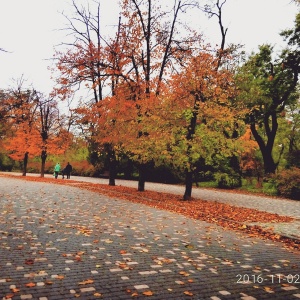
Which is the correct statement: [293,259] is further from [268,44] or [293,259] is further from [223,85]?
[268,44]

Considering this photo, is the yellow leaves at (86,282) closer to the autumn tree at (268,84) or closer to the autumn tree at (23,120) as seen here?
the autumn tree at (268,84)

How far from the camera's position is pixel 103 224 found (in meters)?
9.45

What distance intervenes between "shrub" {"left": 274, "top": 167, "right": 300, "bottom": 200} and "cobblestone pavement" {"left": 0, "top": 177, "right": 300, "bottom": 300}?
12909mm

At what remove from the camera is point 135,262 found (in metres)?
5.87

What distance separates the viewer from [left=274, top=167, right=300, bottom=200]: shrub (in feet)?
67.9

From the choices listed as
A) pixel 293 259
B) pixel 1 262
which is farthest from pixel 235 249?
pixel 1 262

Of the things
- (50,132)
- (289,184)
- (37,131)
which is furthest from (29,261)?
(50,132)

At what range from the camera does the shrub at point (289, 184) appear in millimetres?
20697

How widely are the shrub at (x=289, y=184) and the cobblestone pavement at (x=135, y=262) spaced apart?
12909 millimetres

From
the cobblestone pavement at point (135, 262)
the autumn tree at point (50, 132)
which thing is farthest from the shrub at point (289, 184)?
the autumn tree at point (50, 132)

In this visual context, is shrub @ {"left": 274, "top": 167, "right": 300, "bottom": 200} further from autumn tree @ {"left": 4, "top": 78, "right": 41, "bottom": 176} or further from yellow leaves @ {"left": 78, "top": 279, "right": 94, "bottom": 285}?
autumn tree @ {"left": 4, "top": 78, "right": 41, "bottom": 176}

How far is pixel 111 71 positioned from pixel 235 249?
15.3 meters

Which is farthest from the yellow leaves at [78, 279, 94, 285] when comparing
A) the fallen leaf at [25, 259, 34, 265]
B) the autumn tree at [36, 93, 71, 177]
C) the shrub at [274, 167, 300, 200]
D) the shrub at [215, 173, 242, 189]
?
the autumn tree at [36, 93, 71, 177]

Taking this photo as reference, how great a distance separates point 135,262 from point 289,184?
59.2 feet
